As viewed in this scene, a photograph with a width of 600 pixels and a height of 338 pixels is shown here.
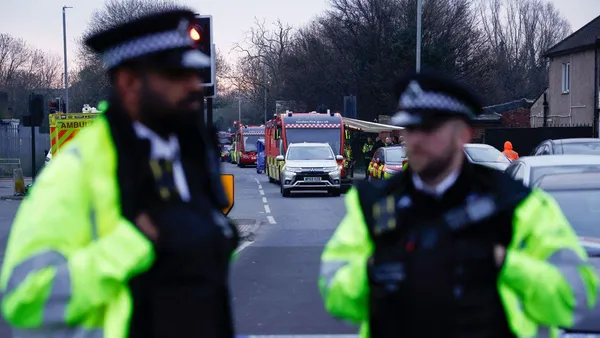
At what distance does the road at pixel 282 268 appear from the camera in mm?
8922

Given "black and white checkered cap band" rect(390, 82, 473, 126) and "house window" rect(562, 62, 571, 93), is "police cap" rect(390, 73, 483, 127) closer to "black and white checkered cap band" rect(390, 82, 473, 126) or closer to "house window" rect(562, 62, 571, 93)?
"black and white checkered cap band" rect(390, 82, 473, 126)

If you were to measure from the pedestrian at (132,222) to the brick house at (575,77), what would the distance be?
1470 inches

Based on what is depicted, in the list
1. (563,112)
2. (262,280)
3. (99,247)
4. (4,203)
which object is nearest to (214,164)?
(99,247)

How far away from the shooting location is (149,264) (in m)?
2.58

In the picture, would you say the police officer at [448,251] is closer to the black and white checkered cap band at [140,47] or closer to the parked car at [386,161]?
the black and white checkered cap band at [140,47]

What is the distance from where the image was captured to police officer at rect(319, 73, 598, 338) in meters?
2.93

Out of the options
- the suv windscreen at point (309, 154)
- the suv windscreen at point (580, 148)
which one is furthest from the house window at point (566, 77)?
the suv windscreen at point (580, 148)

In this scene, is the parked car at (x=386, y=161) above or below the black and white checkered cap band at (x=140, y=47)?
below

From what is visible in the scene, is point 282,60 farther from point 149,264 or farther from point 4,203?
point 149,264

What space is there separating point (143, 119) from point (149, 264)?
43 centimetres

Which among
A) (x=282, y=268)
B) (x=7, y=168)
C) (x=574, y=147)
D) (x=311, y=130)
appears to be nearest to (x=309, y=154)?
(x=311, y=130)

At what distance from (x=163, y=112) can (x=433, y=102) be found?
35.6 inches

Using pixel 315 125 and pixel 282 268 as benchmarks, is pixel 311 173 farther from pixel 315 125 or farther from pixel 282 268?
pixel 282 268

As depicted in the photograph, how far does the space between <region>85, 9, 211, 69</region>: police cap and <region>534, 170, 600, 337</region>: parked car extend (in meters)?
5.02
